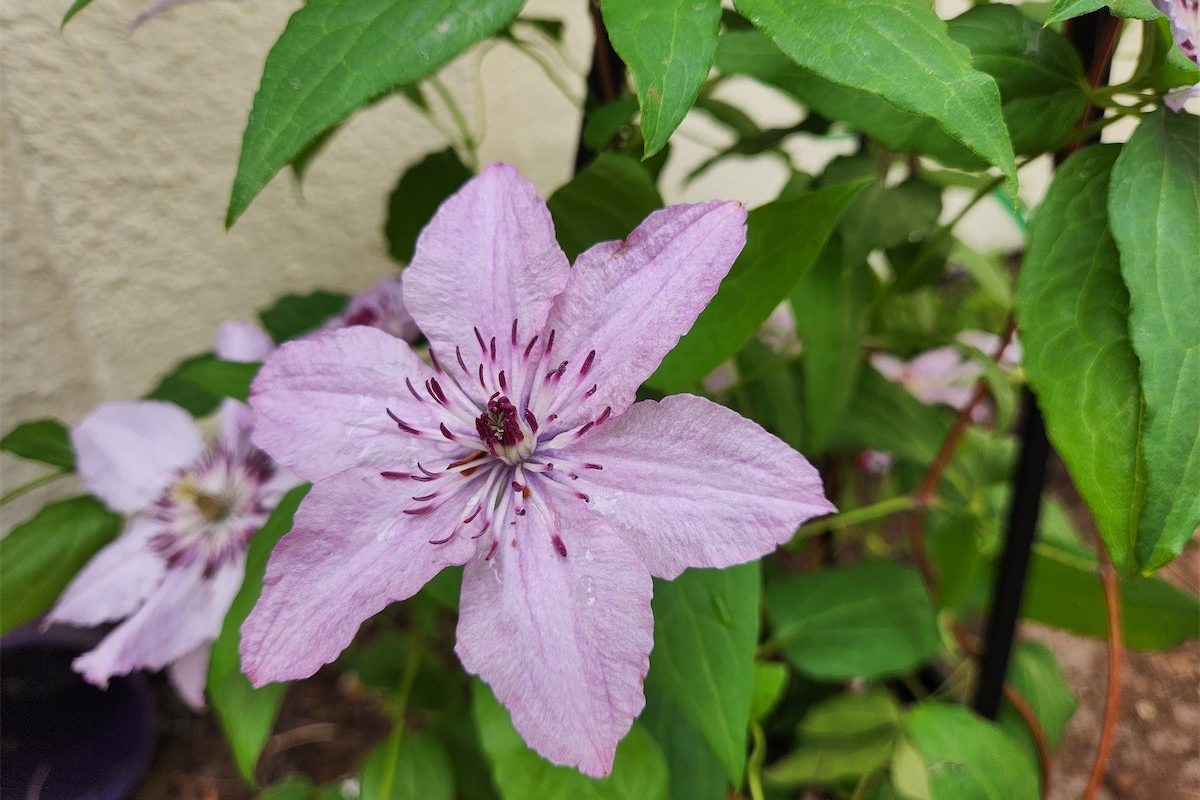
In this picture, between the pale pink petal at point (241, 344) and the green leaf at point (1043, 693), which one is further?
the green leaf at point (1043, 693)

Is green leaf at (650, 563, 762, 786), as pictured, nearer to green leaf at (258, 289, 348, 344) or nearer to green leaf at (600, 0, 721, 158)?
green leaf at (600, 0, 721, 158)

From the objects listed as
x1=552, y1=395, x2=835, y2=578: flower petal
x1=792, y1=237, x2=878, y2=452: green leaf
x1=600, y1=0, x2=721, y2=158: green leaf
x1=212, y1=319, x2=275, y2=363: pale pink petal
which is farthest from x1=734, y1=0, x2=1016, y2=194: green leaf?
x1=212, y1=319, x2=275, y2=363: pale pink petal

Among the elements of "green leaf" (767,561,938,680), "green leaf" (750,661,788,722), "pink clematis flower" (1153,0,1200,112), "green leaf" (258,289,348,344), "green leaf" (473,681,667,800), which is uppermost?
"pink clematis flower" (1153,0,1200,112)

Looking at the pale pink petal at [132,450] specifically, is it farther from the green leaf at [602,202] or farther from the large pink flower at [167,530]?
the green leaf at [602,202]

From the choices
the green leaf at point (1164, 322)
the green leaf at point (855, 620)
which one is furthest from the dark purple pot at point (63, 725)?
the green leaf at point (1164, 322)

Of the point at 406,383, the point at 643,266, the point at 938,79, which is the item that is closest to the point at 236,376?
the point at 406,383

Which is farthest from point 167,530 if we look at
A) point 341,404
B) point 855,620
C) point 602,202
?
point 855,620
